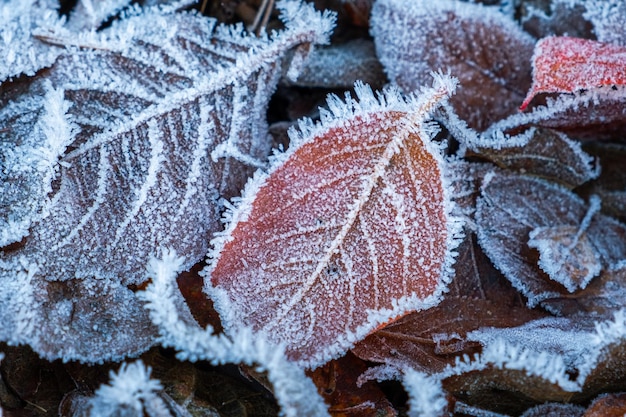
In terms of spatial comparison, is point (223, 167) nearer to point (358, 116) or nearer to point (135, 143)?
point (135, 143)

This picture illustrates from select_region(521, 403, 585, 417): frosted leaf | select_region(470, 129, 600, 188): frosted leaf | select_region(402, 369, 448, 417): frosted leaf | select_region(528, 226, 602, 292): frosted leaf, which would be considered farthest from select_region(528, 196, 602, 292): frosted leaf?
select_region(402, 369, 448, 417): frosted leaf

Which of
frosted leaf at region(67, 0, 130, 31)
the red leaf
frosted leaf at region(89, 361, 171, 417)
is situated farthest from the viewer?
frosted leaf at region(67, 0, 130, 31)

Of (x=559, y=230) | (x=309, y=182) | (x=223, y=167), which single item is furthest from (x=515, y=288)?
(x=223, y=167)

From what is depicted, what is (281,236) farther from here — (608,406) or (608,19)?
(608,19)

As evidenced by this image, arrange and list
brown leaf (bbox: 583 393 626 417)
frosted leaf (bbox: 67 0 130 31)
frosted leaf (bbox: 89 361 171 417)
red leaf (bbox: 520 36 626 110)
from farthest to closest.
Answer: frosted leaf (bbox: 67 0 130 31) < red leaf (bbox: 520 36 626 110) < brown leaf (bbox: 583 393 626 417) < frosted leaf (bbox: 89 361 171 417)

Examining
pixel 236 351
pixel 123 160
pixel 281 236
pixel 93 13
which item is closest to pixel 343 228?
pixel 281 236

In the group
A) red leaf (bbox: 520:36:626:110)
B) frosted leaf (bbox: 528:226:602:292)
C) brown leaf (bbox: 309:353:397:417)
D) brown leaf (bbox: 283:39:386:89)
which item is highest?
red leaf (bbox: 520:36:626:110)

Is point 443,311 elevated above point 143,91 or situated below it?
below

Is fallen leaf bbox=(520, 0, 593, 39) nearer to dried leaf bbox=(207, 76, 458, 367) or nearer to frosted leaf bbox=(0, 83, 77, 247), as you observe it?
dried leaf bbox=(207, 76, 458, 367)
